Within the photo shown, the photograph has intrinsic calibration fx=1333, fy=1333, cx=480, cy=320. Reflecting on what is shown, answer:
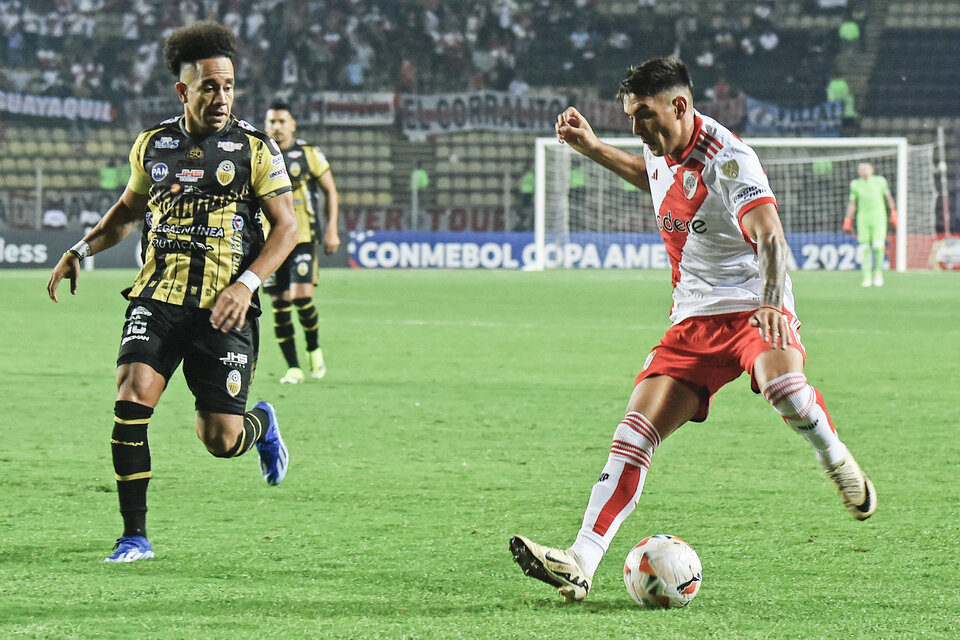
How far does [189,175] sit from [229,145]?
6.9 inches

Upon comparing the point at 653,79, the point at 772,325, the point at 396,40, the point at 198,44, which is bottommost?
the point at 772,325

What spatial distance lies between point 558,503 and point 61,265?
2074 millimetres

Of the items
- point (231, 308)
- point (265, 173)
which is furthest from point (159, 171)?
point (231, 308)

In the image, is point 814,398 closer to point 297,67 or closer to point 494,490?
point 494,490

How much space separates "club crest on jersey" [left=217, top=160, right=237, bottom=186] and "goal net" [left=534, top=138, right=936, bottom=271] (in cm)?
2172

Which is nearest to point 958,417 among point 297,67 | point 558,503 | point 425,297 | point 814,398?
point 558,503

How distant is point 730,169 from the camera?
3869 mm

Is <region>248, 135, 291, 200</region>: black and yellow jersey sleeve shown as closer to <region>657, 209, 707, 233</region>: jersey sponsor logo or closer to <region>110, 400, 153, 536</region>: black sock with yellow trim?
<region>110, 400, 153, 536</region>: black sock with yellow trim

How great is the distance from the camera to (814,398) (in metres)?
3.94

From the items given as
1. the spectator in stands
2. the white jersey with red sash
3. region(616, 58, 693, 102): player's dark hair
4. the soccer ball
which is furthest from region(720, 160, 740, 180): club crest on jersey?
the spectator in stands

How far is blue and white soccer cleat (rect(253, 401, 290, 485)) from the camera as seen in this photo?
5.32 meters

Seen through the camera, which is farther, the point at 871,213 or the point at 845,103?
the point at 845,103

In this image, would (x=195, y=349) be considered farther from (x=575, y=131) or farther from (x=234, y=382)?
(x=575, y=131)

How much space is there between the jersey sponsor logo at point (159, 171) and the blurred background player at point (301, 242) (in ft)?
15.4
